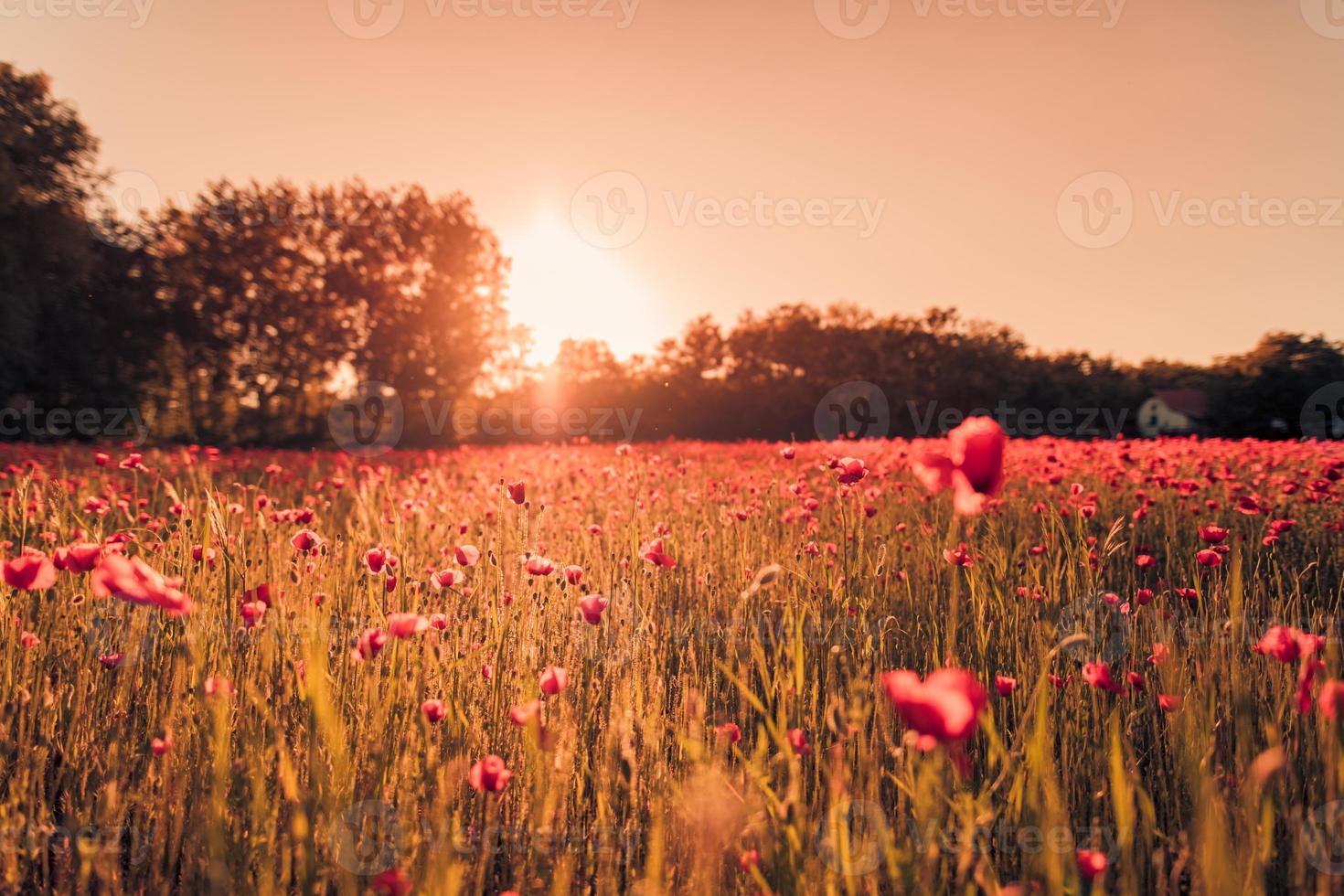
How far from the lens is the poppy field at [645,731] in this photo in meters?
1.40

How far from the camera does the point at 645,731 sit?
5.24 ft

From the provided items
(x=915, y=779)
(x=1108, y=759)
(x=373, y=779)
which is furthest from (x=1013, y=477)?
(x=373, y=779)

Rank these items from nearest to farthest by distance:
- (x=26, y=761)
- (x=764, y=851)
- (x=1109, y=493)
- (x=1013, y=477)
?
(x=764, y=851) < (x=26, y=761) < (x=1109, y=493) < (x=1013, y=477)

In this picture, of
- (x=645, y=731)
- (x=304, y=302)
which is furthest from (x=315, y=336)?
(x=645, y=731)

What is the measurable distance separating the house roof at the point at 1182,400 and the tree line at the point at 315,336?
15.7 metres

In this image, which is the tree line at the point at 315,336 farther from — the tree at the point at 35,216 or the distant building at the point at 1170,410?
the distant building at the point at 1170,410

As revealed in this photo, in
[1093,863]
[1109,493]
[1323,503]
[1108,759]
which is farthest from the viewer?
[1109,493]

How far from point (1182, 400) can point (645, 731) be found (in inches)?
2474

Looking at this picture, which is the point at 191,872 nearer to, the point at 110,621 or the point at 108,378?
the point at 110,621

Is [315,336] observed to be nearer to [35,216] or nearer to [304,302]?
[304,302]

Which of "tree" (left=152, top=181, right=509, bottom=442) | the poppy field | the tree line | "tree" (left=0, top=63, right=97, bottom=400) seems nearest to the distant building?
the tree line

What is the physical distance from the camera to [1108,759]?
76.7 inches

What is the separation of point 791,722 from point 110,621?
92.9 inches

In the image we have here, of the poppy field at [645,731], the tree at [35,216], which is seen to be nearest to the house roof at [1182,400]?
the poppy field at [645,731]
